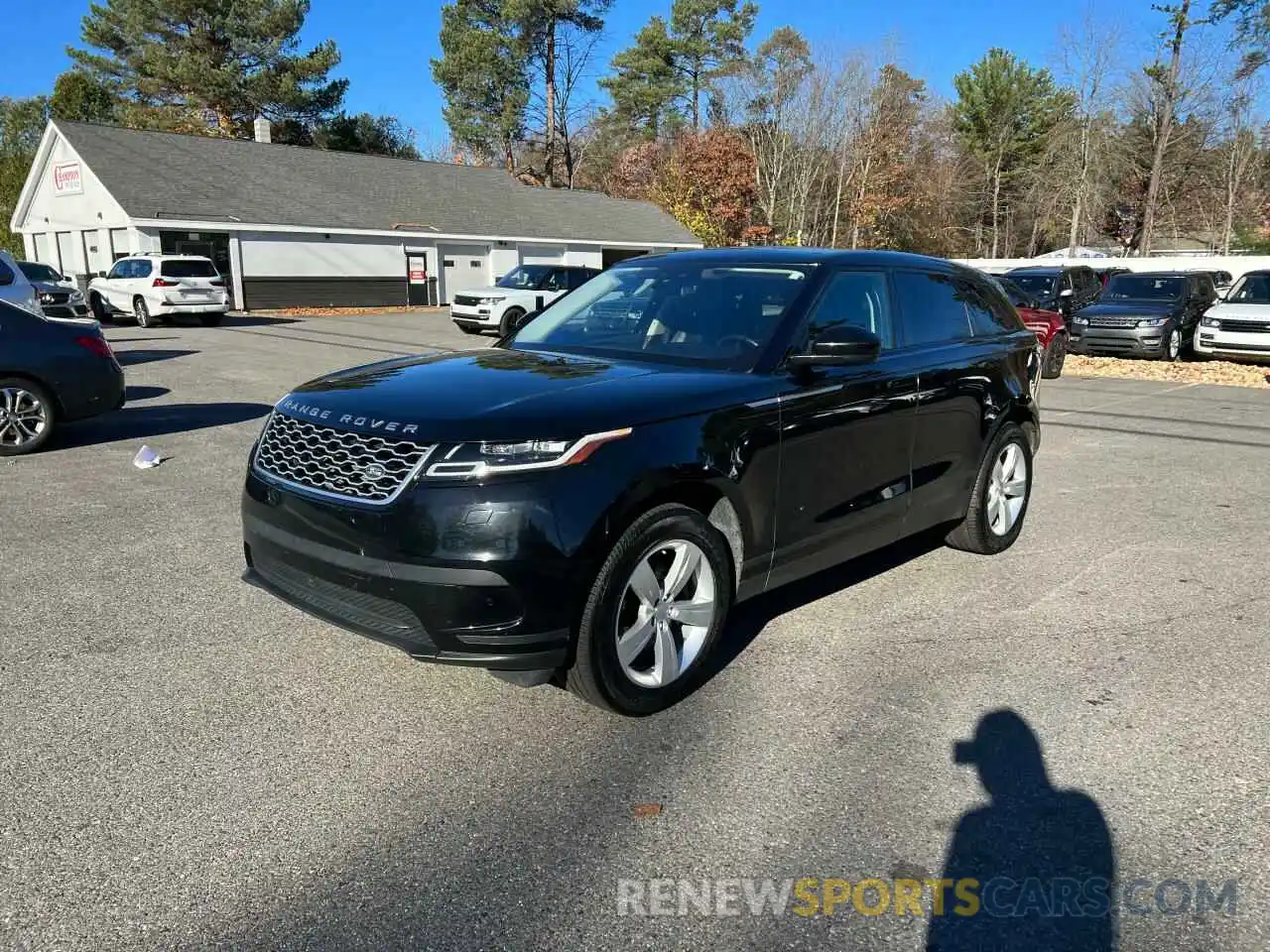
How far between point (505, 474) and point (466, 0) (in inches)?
2222

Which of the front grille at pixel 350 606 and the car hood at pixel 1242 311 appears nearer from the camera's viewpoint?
the front grille at pixel 350 606

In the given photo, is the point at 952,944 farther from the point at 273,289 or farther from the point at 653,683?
the point at 273,289

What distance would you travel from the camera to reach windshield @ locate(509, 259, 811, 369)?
4.24 metres

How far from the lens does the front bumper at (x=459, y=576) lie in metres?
3.11

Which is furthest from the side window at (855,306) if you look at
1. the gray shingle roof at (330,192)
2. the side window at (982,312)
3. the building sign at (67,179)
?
the building sign at (67,179)

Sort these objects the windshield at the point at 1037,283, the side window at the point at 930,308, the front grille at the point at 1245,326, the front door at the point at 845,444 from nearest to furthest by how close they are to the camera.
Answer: the front door at the point at 845,444 < the side window at the point at 930,308 < the front grille at the point at 1245,326 < the windshield at the point at 1037,283

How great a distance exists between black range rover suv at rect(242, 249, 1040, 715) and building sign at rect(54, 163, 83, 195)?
32405 mm

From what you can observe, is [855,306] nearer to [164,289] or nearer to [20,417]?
[20,417]

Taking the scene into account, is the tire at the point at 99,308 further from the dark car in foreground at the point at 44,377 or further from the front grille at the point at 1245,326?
the front grille at the point at 1245,326

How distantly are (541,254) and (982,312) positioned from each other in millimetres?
35001

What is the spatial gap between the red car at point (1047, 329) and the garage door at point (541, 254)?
82.6ft

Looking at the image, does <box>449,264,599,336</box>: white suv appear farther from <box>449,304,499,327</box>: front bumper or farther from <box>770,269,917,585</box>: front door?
<box>770,269,917,585</box>: front door

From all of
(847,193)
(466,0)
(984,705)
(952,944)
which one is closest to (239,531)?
(984,705)

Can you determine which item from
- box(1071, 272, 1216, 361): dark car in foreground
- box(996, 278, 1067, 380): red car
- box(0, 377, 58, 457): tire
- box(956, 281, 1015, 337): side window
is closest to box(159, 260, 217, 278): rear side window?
box(0, 377, 58, 457): tire
